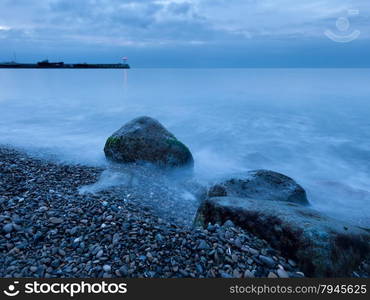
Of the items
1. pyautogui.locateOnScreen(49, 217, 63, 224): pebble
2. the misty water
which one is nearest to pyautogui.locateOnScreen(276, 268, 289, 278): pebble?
pyautogui.locateOnScreen(49, 217, 63, 224): pebble

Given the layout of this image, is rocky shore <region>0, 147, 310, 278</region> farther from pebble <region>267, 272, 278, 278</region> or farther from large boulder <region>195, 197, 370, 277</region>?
large boulder <region>195, 197, 370, 277</region>

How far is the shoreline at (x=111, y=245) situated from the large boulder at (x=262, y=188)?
176cm

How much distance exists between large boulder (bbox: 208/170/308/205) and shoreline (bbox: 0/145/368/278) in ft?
5.76

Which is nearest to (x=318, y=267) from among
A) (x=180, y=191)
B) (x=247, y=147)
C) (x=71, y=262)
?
(x=71, y=262)

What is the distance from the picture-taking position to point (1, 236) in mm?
3250

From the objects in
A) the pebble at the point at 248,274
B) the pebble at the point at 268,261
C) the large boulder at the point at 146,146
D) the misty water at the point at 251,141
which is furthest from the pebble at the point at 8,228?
the misty water at the point at 251,141

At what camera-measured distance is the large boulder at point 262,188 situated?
17.5ft

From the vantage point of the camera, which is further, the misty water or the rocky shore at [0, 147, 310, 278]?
the misty water

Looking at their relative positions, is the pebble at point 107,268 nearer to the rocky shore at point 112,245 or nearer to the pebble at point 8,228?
the rocky shore at point 112,245

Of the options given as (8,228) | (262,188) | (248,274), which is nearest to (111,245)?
(8,228)

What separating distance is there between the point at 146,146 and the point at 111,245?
417cm

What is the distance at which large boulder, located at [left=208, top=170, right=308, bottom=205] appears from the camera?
533 centimetres

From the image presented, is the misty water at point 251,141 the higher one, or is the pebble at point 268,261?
the pebble at point 268,261

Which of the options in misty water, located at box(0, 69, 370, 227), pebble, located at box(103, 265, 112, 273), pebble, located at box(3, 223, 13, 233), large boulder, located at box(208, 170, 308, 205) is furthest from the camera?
misty water, located at box(0, 69, 370, 227)
